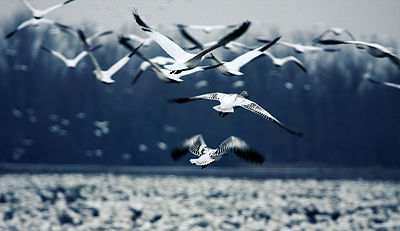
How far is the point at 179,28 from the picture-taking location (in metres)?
5.44

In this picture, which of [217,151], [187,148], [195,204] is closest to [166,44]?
[187,148]

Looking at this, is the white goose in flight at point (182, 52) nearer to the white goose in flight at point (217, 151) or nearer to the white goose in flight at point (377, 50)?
the white goose in flight at point (217, 151)

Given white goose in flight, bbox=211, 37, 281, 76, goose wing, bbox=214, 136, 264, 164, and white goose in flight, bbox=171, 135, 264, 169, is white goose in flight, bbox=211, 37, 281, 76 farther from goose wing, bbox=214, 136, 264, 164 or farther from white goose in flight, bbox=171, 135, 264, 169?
goose wing, bbox=214, 136, 264, 164

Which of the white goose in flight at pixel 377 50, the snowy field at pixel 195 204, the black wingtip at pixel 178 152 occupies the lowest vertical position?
the snowy field at pixel 195 204

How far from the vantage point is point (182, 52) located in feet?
13.7

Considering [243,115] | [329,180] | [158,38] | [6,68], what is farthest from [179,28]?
[6,68]

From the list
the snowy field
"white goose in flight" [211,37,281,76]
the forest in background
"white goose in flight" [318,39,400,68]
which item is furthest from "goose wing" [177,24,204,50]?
the forest in background

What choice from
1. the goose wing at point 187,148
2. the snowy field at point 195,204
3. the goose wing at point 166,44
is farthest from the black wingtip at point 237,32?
the snowy field at point 195,204

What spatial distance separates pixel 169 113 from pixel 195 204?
19.7 meters

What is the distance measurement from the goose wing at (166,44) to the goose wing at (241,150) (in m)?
0.75

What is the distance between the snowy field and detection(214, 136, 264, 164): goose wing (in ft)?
26.7

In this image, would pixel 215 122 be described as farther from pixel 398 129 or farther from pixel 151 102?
pixel 398 129

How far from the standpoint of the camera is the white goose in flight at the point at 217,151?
3.46 metres

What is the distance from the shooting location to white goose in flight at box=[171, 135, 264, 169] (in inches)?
136
